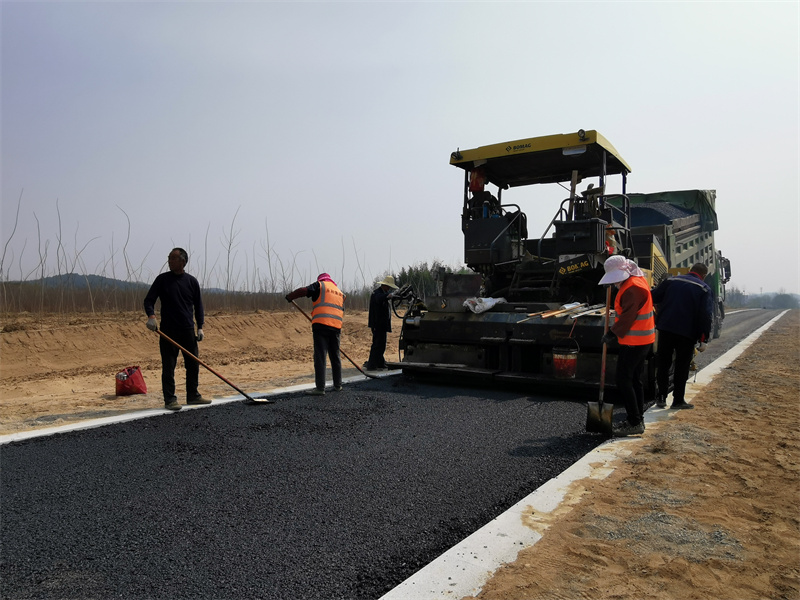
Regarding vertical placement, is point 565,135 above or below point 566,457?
above

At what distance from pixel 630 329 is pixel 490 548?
9.15 ft

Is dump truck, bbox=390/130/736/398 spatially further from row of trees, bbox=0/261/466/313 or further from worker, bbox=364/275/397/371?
row of trees, bbox=0/261/466/313

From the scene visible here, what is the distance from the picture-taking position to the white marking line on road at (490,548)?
2193mm

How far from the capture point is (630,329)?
185 inches

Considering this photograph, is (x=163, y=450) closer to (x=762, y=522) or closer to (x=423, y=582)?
(x=423, y=582)

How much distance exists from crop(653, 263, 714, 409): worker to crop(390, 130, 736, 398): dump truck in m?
0.24

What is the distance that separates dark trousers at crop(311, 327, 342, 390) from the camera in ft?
20.7

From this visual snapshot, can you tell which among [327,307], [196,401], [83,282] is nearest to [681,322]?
[327,307]

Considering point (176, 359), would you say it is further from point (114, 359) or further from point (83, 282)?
point (83, 282)

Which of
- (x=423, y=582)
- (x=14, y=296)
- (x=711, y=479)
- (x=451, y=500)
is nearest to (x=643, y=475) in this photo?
(x=711, y=479)

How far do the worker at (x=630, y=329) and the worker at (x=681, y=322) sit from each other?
1128 mm

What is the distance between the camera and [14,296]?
11.9 meters

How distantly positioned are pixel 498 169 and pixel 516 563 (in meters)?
5.88

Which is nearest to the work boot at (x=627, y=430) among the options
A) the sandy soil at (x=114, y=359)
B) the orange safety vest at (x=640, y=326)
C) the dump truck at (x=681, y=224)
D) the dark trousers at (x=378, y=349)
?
the orange safety vest at (x=640, y=326)
